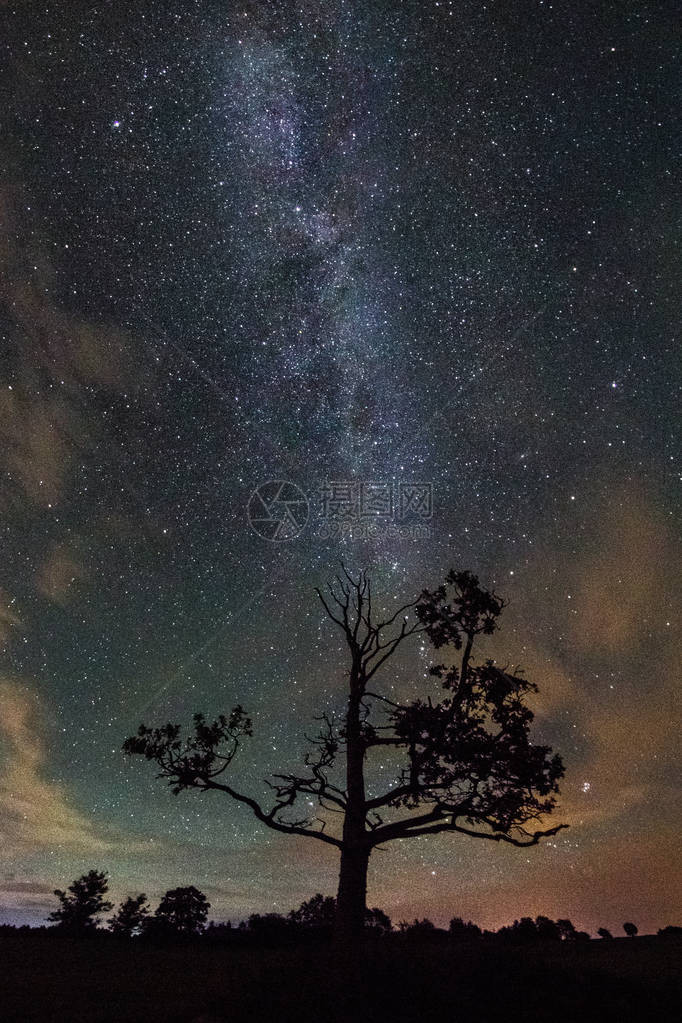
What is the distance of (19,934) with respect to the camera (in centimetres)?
2391

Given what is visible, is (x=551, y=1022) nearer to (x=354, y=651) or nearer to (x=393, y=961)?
(x=393, y=961)

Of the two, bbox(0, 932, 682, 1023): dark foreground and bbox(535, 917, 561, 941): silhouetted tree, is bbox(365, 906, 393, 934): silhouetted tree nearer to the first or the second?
bbox(535, 917, 561, 941): silhouetted tree

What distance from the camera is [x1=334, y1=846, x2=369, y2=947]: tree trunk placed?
15.4 m

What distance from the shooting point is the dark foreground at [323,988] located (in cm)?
1137

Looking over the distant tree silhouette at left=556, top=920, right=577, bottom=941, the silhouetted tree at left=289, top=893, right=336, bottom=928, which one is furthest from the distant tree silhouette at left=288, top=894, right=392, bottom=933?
the distant tree silhouette at left=556, top=920, right=577, bottom=941

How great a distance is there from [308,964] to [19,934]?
Answer: 16.2 metres

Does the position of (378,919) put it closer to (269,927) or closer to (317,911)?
(317,911)

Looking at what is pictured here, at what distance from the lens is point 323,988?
12469mm

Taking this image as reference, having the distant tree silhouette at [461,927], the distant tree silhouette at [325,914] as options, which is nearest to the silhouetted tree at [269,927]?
the distant tree silhouette at [325,914]

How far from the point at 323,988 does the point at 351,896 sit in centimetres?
365

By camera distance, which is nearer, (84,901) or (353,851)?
(353,851)

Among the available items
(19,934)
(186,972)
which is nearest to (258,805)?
(186,972)

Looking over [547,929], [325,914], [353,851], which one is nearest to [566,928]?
[547,929]

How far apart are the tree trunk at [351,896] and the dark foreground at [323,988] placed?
65cm
